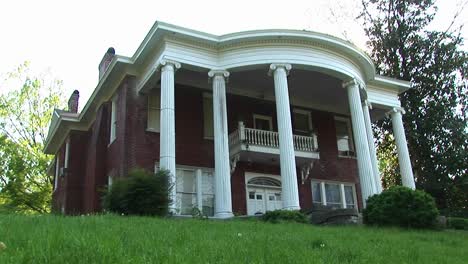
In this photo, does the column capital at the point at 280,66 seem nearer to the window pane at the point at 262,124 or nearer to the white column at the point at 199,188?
the window pane at the point at 262,124

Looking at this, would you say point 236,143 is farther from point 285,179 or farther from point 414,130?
point 414,130

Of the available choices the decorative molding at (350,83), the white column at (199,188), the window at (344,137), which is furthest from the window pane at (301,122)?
the white column at (199,188)

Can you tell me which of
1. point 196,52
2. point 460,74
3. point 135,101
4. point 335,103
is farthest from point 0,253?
point 460,74

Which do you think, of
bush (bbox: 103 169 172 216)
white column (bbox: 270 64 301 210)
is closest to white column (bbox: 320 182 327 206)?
white column (bbox: 270 64 301 210)

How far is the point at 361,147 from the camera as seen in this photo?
21.4m

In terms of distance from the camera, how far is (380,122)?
113 ft

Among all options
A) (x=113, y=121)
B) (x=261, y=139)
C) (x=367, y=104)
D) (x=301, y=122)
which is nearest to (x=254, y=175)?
(x=261, y=139)

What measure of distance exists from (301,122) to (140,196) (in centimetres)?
1369

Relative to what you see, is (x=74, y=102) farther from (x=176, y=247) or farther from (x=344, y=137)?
(x=176, y=247)

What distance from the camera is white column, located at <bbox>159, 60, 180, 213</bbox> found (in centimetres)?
1844

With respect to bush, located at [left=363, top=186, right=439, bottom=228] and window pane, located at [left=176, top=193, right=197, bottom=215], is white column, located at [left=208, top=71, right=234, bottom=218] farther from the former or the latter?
bush, located at [left=363, top=186, right=439, bottom=228]

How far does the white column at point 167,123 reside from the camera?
60.5 ft

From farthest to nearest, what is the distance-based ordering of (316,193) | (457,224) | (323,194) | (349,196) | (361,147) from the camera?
(349,196), (323,194), (316,193), (361,147), (457,224)

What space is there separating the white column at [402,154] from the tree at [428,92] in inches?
200
